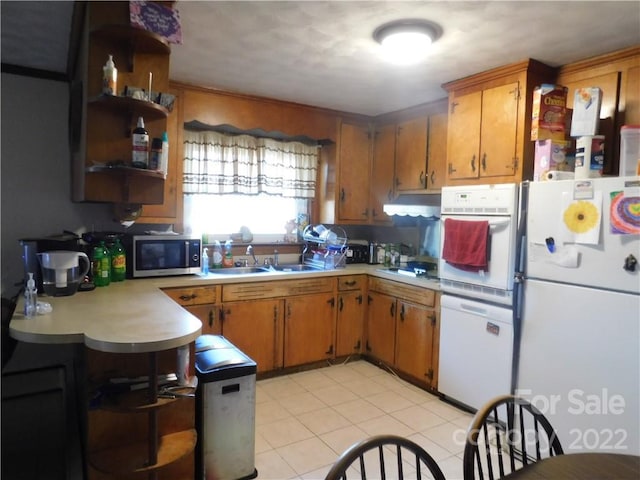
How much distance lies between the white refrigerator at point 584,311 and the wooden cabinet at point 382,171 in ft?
5.94

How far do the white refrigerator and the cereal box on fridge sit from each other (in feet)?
1.29

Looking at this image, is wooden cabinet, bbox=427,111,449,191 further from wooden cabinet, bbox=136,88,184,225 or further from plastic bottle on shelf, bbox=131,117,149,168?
plastic bottle on shelf, bbox=131,117,149,168

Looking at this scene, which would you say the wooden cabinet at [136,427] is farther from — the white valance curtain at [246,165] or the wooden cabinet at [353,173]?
the wooden cabinet at [353,173]

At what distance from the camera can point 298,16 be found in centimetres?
211

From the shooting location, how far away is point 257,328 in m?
3.31

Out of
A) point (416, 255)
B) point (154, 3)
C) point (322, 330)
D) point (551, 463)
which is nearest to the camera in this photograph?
point (551, 463)

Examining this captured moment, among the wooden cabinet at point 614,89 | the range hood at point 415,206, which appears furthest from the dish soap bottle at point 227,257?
the wooden cabinet at point 614,89

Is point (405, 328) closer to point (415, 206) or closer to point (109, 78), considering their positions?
point (415, 206)

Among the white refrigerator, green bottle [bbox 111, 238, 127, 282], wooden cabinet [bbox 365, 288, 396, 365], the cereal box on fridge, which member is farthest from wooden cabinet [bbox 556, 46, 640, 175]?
green bottle [bbox 111, 238, 127, 282]

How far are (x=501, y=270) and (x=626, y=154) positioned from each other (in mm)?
894

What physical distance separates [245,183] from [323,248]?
3.22ft

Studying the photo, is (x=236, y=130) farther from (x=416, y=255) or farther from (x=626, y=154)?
(x=626, y=154)

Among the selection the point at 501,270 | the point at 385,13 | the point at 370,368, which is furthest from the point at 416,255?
the point at 385,13

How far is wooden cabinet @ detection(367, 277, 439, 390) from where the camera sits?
316 cm
